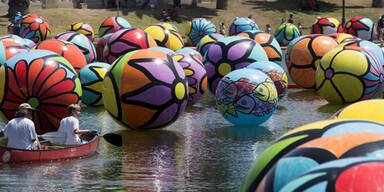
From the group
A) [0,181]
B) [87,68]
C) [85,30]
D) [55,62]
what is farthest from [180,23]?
[0,181]

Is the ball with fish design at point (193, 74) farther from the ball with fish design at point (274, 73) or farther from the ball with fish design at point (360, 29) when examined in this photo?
the ball with fish design at point (360, 29)

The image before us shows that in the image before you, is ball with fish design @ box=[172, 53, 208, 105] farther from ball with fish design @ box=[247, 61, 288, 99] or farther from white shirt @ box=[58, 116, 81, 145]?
white shirt @ box=[58, 116, 81, 145]

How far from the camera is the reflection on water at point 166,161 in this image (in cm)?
891

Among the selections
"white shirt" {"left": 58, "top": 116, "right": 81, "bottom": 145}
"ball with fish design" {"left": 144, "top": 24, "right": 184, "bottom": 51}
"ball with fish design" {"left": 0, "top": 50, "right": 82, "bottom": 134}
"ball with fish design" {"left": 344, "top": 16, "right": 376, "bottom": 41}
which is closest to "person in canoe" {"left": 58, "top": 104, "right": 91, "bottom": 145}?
"white shirt" {"left": 58, "top": 116, "right": 81, "bottom": 145}

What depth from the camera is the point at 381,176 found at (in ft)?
9.75

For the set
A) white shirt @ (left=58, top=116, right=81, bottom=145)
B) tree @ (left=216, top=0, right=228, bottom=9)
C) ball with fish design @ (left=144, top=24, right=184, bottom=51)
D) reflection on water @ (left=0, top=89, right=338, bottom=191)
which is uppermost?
tree @ (left=216, top=0, right=228, bottom=9)

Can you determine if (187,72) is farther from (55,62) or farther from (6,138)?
(6,138)

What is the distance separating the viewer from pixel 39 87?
12258 millimetres

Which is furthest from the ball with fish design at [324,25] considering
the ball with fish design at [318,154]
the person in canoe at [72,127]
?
the ball with fish design at [318,154]

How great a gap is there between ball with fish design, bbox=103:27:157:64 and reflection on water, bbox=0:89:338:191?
5196 mm

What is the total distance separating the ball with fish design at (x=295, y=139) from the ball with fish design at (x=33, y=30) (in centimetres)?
2902

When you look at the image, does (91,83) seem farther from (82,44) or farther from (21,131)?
(21,131)

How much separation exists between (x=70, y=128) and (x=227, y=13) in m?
43.1

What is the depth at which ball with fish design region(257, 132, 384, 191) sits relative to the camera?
3512 millimetres
